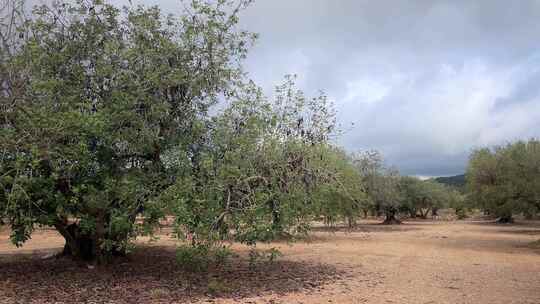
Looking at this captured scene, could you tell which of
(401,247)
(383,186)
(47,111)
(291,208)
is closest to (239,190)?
(291,208)

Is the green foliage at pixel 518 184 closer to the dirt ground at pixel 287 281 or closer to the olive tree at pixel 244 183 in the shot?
the dirt ground at pixel 287 281

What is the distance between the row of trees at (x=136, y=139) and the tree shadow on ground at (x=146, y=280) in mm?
983

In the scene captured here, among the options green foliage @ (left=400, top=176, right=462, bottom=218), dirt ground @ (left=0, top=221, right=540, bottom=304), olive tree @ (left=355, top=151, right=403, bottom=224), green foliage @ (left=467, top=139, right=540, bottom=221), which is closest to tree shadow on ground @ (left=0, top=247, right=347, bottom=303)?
dirt ground @ (left=0, top=221, right=540, bottom=304)

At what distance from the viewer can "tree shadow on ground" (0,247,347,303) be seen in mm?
10047

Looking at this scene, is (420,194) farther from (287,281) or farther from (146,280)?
(146,280)

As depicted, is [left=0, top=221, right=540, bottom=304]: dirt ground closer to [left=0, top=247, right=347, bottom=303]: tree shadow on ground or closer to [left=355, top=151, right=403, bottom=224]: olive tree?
[left=0, top=247, right=347, bottom=303]: tree shadow on ground

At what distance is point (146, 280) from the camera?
11.9 metres

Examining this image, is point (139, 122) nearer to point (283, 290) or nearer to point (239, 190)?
point (239, 190)

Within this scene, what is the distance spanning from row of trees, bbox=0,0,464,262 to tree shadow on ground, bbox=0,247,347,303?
3.23 feet

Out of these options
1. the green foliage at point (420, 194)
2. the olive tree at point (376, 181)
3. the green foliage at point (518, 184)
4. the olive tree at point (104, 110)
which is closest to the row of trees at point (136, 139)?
A: the olive tree at point (104, 110)

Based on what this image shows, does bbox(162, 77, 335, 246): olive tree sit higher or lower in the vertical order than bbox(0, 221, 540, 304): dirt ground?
higher

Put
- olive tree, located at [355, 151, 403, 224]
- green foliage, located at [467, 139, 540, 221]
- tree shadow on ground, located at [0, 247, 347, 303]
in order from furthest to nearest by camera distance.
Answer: olive tree, located at [355, 151, 403, 224] < green foliage, located at [467, 139, 540, 221] < tree shadow on ground, located at [0, 247, 347, 303]

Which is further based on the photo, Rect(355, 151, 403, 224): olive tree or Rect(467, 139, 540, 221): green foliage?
Rect(355, 151, 403, 224): olive tree

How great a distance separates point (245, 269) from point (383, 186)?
29.8m
